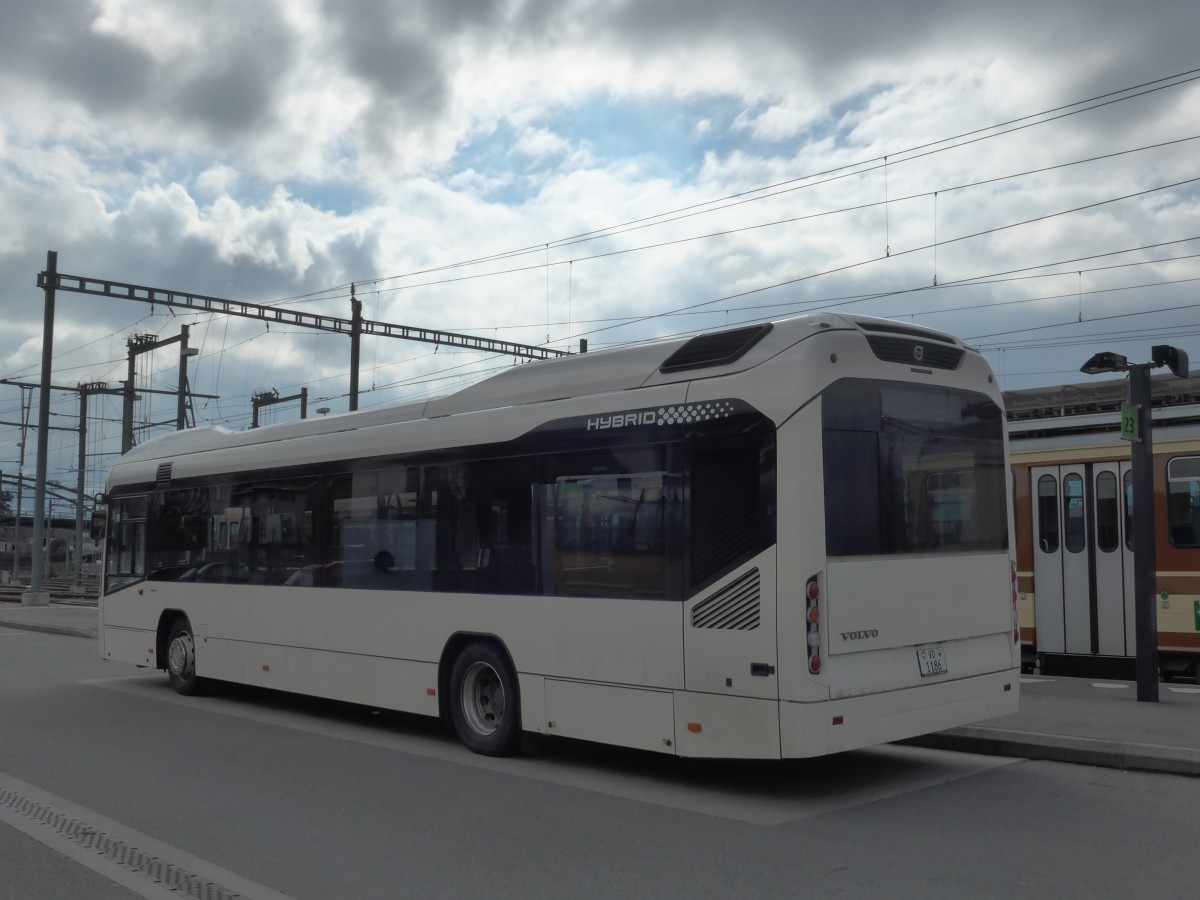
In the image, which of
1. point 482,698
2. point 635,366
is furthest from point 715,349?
point 482,698

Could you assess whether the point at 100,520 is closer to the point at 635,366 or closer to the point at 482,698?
the point at 482,698

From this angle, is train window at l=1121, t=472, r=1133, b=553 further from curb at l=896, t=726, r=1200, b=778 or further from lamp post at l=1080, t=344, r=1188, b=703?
curb at l=896, t=726, r=1200, b=778

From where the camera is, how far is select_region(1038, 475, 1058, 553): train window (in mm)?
14253

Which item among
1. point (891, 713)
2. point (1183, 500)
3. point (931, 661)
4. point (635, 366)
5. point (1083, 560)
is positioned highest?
point (635, 366)

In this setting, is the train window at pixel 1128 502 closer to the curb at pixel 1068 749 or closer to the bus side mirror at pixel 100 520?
the curb at pixel 1068 749

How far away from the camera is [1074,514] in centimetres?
1412

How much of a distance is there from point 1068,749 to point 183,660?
31.4 ft

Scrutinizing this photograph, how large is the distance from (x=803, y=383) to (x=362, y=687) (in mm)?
5410

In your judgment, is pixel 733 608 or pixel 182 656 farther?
pixel 182 656

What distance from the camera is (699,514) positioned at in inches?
297

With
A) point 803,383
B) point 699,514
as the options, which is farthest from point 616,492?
point 803,383

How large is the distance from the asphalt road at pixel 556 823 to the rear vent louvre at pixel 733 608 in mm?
1143

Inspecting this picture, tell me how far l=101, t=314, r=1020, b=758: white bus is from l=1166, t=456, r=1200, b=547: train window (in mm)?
5815

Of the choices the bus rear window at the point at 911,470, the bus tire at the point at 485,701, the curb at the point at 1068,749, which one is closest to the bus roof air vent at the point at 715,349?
the bus rear window at the point at 911,470
